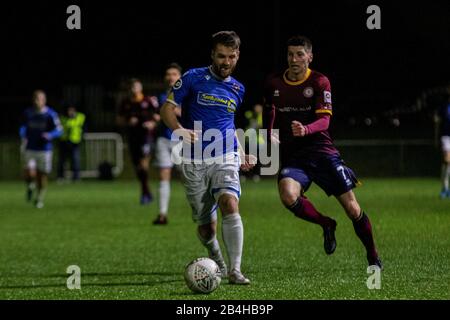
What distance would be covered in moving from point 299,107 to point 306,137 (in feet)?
1.10

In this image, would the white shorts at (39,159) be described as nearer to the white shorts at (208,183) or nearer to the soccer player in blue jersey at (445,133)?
the soccer player in blue jersey at (445,133)

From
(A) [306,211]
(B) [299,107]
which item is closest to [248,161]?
(B) [299,107]

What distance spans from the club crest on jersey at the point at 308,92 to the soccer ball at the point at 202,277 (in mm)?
1993

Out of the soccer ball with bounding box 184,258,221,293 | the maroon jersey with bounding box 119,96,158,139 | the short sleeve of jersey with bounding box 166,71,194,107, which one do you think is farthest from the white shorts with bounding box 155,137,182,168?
the soccer ball with bounding box 184,258,221,293

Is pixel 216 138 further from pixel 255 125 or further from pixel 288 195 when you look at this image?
pixel 255 125

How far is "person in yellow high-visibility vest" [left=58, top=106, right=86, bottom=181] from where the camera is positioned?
98.9 ft

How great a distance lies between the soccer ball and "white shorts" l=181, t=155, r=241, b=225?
0.83 metres

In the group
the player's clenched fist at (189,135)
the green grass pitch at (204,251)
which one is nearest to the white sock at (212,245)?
the green grass pitch at (204,251)

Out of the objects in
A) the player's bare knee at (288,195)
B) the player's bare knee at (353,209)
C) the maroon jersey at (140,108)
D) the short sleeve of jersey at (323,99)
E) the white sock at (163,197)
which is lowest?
the white sock at (163,197)

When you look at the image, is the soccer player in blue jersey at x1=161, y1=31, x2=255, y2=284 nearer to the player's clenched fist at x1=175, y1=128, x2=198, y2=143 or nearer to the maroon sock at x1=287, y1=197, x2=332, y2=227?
the player's clenched fist at x1=175, y1=128, x2=198, y2=143

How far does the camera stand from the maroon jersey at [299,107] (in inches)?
359

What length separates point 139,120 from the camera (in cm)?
1792

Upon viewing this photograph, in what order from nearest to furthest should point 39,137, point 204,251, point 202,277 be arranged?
point 202,277, point 204,251, point 39,137

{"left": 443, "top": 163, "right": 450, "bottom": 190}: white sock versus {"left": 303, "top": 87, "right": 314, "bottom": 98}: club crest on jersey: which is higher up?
{"left": 303, "top": 87, "right": 314, "bottom": 98}: club crest on jersey
